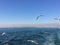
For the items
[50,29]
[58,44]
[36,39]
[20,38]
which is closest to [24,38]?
[20,38]

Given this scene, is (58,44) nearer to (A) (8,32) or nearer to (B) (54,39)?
(B) (54,39)

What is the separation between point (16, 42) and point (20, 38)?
459 mm

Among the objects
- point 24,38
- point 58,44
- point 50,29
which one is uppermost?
point 50,29

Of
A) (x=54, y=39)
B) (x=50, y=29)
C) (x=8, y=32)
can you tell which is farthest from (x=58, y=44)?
(x=8, y=32)

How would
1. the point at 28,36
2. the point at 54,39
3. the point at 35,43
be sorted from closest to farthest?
the point at 35,43, the point at 28,36, the point at 54,39

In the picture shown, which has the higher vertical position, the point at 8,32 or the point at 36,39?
the point at 8,32

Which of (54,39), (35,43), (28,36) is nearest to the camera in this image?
(35,43)

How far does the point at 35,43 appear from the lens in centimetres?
844

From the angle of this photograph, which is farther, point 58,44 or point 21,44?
point 58,44

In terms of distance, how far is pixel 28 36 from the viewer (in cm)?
898

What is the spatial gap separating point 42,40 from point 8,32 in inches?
98.9

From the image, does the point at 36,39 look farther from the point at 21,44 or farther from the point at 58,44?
the point at 58,44

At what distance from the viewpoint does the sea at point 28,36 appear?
8.59 metres

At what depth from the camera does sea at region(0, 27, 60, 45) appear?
338 inches
